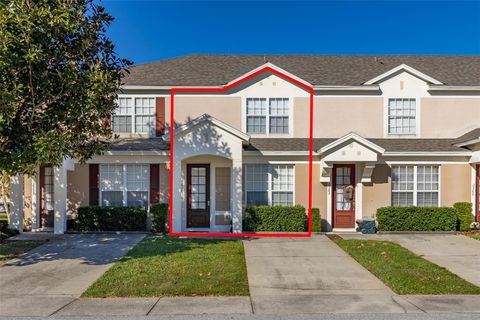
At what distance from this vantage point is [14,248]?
36.7 ft

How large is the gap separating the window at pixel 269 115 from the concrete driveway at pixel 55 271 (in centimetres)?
656

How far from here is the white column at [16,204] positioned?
13.9 m

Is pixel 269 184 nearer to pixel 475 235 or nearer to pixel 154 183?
pixel 154 183

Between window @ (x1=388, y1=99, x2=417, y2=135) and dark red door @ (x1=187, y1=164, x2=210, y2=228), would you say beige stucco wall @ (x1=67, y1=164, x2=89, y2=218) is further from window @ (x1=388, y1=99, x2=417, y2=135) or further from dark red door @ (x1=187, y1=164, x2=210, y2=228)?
window @ (x1=388, y1=99, x2=417, y2=135)

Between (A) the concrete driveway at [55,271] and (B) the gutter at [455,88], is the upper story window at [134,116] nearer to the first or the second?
(A) the concrete driveway at [55,271]

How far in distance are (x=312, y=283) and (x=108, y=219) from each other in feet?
29.2

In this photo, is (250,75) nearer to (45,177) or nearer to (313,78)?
(313,78)

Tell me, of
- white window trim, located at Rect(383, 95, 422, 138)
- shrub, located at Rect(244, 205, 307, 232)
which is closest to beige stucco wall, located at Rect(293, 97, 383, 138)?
white window trim, located at Rect(383, 95, 422, 138)

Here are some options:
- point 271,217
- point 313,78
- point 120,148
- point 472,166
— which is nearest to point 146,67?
point 120,148

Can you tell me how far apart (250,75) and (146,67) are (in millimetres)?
5397

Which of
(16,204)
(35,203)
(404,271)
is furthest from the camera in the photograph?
(35,203)

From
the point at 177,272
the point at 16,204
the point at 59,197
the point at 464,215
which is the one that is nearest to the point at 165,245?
the point at 177,272

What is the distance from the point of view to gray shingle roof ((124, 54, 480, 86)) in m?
16.3

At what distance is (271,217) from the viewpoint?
555 inches
